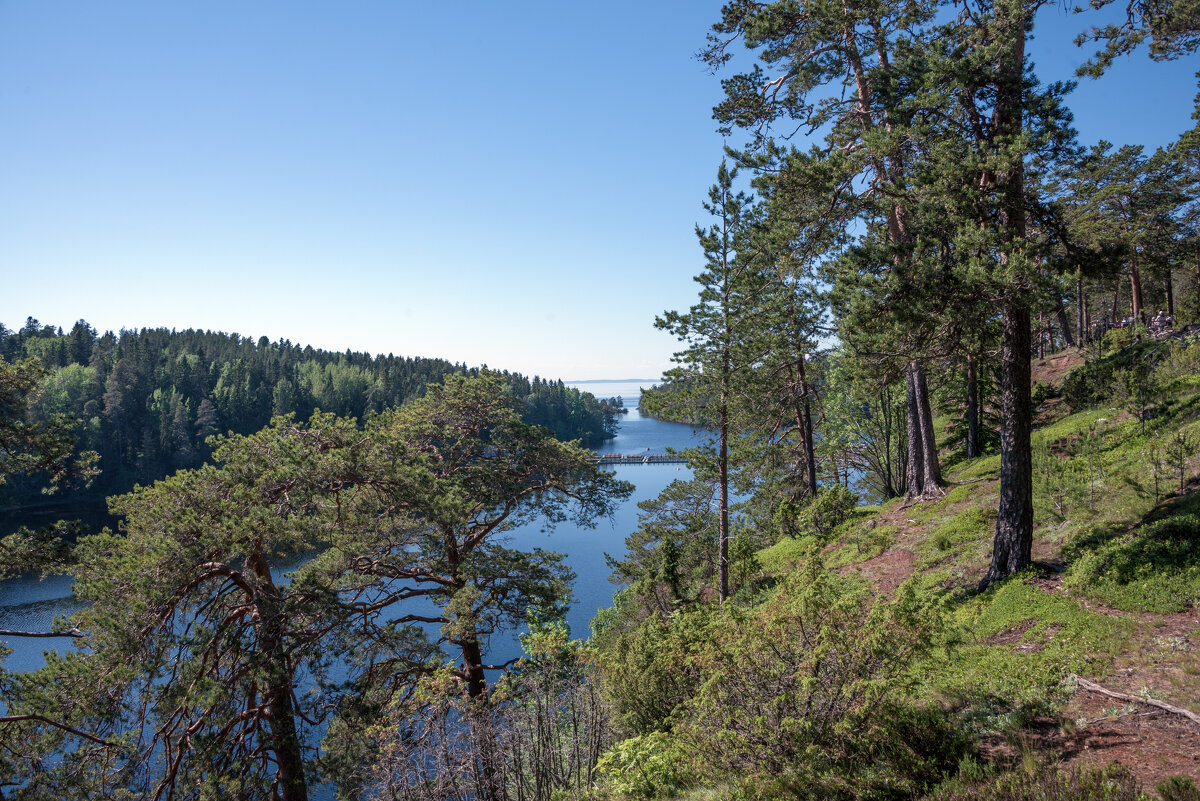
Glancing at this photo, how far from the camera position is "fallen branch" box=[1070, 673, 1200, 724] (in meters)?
4.64

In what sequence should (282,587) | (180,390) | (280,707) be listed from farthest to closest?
(180,390), (282,587), (280,707)

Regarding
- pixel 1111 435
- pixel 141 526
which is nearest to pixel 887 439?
pixel 1111 435

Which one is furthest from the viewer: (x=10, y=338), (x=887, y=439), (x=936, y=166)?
(x=10, y=338)

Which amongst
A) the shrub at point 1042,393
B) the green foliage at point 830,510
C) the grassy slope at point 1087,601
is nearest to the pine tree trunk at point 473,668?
the grassy slope at point 1087,601

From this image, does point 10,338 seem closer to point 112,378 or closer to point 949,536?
point 112,378

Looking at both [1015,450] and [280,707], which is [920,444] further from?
[280,707]

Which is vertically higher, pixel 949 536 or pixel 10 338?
pixel 10 338

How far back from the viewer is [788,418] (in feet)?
68.0

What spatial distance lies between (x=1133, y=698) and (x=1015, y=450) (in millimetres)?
3872

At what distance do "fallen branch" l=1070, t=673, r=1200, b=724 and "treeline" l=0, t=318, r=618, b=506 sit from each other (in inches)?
1487

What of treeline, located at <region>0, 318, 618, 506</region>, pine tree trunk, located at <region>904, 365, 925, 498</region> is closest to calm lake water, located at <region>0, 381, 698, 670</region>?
pine tree trunk, located at <region>904, 365, 925, 498</region>

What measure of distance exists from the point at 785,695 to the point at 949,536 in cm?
836

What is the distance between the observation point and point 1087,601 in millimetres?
7082

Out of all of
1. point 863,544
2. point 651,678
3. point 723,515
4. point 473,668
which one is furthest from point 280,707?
point 863,544
